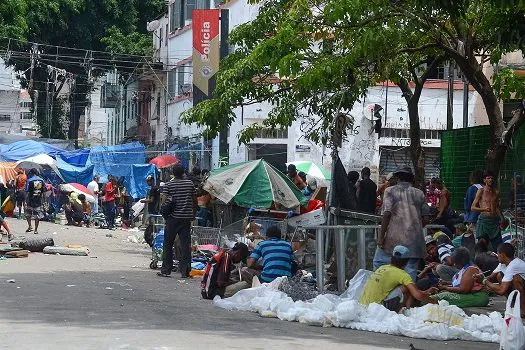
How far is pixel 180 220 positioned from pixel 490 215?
5021 millimetres

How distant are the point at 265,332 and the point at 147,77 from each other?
4694cm

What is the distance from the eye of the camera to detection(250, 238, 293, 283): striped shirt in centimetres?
1489


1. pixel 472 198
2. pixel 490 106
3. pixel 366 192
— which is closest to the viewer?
pixel 472 198

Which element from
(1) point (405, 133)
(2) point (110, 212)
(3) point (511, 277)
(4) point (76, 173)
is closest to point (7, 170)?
(4) point (76, 173)

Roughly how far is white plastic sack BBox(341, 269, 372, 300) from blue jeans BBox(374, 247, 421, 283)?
13.1 inches

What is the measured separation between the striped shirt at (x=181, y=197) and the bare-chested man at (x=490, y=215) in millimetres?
4675

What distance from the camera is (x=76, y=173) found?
148 ft

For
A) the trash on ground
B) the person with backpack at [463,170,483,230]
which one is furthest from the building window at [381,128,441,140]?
the person with backpack at [463,170,483,230]

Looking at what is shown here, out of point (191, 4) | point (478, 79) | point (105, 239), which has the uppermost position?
point (191, 4)

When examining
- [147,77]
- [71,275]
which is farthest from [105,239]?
[147,77]

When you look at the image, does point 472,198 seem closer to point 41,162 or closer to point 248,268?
point 248,268

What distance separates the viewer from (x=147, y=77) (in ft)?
189

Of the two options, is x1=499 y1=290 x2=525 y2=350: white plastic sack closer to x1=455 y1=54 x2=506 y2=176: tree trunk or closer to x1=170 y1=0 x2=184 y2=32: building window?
x1=455 y1=54 x2=506 y2=176: tree trunk

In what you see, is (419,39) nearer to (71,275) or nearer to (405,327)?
(71,275)
